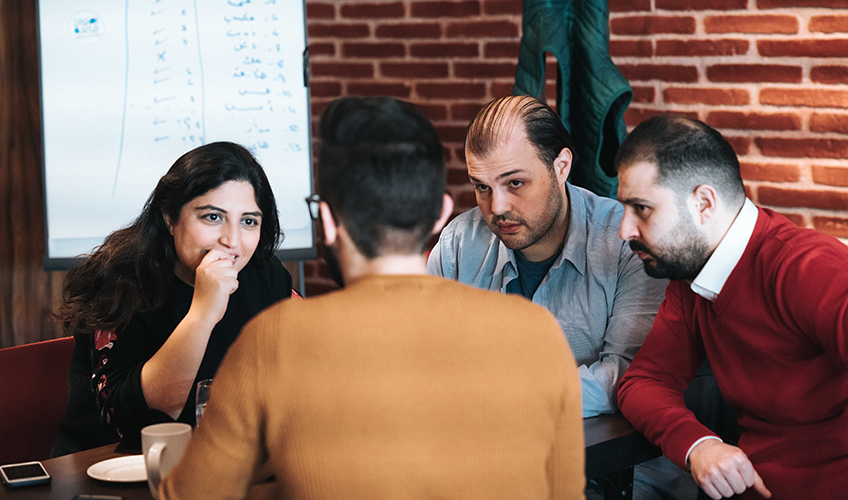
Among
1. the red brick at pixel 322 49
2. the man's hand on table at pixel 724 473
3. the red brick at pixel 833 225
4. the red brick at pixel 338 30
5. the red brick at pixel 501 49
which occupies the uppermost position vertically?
the red brick at pixel 338 30

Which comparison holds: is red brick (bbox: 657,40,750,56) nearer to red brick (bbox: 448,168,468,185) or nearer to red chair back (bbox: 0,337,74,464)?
red brick (bbox: 448,168,468,185)

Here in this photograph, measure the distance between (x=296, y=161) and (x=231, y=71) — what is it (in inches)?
13.3

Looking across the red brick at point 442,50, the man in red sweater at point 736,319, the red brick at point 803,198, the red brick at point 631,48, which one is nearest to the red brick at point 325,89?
the red brick at point 442,50

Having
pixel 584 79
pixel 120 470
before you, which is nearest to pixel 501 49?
pixel 584 79

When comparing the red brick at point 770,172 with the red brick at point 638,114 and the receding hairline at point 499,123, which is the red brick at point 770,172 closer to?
the red brick at point 638,114

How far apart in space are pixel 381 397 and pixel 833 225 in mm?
1916

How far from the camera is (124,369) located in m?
1.49

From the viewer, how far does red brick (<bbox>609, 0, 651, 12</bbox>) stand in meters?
2.44

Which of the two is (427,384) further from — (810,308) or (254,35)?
(254,35)

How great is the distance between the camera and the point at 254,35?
2385mm

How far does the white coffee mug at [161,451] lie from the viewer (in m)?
1.00

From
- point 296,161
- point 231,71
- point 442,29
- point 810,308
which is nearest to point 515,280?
point 810,308

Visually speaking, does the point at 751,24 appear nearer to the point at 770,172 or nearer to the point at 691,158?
the point at 770,172

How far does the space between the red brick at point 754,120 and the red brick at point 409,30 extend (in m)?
1.07
